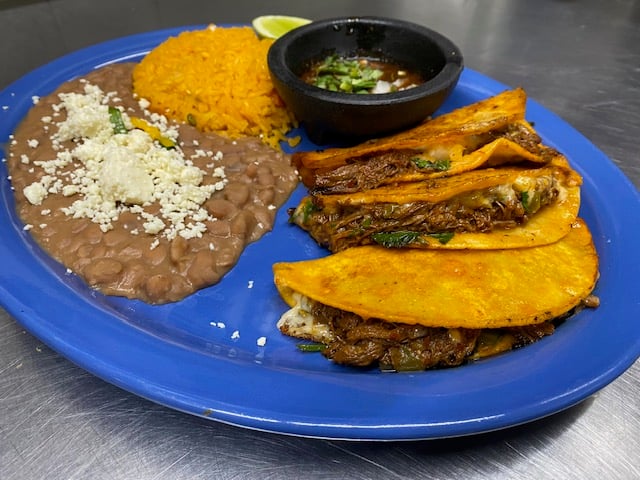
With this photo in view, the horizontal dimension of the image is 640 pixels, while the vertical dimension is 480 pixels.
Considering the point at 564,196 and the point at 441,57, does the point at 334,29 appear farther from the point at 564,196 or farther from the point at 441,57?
the point at 564,196

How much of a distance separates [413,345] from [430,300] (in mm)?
173

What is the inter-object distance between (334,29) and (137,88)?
128cm

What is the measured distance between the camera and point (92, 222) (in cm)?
243

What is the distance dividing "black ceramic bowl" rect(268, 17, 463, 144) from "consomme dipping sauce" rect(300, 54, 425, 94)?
0.04 metres

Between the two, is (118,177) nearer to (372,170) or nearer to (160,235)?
(160,235)

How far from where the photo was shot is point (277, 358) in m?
2.02

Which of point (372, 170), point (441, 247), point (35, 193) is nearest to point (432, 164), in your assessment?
point (372, 170)

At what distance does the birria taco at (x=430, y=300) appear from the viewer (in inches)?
74.9

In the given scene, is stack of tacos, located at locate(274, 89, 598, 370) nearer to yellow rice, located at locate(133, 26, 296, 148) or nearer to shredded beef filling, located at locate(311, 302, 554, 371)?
shredded beef filling, located at locate(311, 302, 554, 371)

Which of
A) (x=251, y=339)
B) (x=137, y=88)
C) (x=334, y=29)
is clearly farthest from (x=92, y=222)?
(x=334, y=29)

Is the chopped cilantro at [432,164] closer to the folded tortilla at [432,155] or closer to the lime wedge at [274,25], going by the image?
the folded tortilla at [432,155]

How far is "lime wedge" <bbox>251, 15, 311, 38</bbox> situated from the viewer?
363 centimetres

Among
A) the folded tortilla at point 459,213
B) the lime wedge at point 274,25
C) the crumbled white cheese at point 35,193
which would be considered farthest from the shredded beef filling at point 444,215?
the lime wedge at point 274,25

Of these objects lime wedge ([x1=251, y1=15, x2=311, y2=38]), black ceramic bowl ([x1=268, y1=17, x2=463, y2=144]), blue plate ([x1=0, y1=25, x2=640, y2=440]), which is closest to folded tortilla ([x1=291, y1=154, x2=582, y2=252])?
blue plate ([x1=0, y1=25, x2=640, y2=440])
